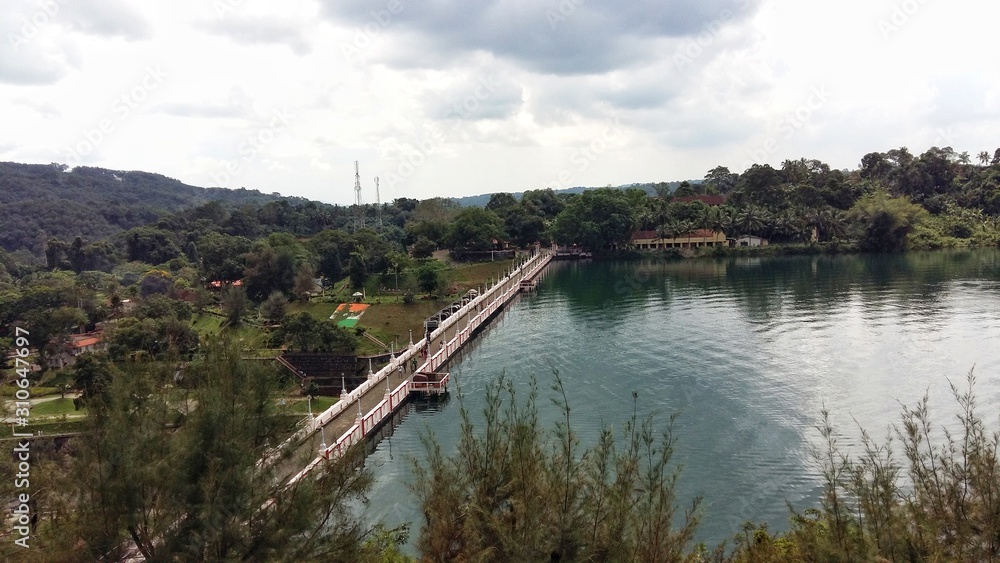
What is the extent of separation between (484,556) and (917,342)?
3686 centimetres

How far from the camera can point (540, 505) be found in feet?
31.6

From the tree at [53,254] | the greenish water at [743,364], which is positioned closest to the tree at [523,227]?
the greenish water at [743,364]

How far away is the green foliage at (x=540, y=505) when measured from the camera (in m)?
9.23

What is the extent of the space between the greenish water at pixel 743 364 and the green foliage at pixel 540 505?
1.54 m

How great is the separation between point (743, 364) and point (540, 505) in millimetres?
27755

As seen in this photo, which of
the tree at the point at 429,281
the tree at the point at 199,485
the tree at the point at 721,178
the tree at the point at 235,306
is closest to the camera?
the tree at the point at 199,485

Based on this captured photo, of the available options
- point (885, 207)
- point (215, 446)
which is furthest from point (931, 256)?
point (215, 446)

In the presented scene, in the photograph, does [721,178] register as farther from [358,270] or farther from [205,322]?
[205,322]

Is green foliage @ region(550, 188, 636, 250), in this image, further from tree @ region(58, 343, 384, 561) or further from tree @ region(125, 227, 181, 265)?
tree @ region(58, 343, 384, 561)

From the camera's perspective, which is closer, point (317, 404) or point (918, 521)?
point (918, 521)

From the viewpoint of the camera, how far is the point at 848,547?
9.17 m

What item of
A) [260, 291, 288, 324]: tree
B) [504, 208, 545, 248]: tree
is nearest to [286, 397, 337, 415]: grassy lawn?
[260, 291, 288, 324]: tree

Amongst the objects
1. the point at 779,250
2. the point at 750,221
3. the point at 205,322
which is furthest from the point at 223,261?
the point at 779,250

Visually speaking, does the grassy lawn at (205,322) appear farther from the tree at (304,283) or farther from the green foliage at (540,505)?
the green foliage at (540,505)
